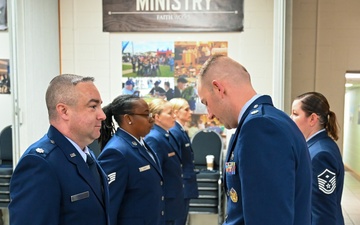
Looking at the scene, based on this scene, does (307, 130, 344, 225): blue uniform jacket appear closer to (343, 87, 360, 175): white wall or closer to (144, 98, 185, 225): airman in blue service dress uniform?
(144, 98, 185, 225): airman in blue service dress uniform

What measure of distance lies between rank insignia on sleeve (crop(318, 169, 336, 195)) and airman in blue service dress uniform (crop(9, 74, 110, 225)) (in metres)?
1.18

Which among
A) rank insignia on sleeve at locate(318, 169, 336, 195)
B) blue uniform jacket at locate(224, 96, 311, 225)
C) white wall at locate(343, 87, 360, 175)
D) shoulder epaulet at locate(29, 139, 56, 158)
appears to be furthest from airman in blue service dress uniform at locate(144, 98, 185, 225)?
white wall at locate(343, 87, 360, 175)

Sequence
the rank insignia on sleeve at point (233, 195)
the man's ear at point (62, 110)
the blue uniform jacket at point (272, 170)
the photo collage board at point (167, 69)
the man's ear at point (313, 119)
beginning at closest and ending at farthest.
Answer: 1. the blue uniform jacket at point (272, 170)
2. the rank insignia on sleeve at point (233, 195)
3. the man's ear at point (62, 110)
4. the man's ear at point (313, 119)
5. the photo collage board at point (167, 69)

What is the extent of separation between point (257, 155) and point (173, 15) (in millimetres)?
3789

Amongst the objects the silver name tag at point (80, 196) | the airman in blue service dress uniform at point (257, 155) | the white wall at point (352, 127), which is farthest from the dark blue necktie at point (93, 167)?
the white wall at point (352, 127)

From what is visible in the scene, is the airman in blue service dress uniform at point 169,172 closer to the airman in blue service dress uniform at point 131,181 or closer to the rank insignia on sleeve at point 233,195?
the airman in blue service dress uniform at point 131,181

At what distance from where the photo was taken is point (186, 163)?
12.8ft

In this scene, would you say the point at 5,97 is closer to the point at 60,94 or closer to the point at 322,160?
the point at 60,94

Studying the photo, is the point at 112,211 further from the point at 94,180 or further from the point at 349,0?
the point at 349,0

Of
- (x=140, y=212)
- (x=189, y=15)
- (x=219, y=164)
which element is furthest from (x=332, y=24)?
(x=140, y=212)

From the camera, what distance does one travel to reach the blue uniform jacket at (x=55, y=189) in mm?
1276

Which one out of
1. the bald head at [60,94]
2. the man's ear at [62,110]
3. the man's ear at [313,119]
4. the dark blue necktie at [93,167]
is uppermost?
the bald head at [60,94]

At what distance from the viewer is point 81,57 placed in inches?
185

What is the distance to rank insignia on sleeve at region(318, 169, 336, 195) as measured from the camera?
6.39 ft
